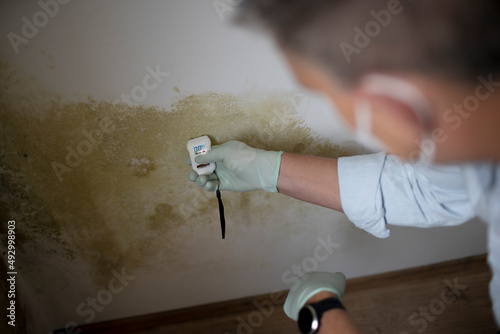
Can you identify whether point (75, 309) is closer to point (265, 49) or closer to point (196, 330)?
point (196, 330)

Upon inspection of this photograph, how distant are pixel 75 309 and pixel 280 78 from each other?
1239 millimetres

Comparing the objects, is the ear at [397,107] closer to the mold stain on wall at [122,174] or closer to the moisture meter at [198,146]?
the mold stain on wall at [122,174]

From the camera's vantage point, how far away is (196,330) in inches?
57.1

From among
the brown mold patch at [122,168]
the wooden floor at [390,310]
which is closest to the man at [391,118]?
the brown mold patch at [122,168]

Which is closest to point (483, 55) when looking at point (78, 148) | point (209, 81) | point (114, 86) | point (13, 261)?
point (209, 81)

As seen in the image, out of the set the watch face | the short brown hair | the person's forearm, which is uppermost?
the short brown hair

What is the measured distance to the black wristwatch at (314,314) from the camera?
2.78 feet

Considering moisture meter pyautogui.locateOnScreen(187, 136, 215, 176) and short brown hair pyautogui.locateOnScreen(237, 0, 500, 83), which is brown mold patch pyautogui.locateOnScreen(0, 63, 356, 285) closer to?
moisture meter pyautogui.locateOnScreen(187, 136, 215, 176)

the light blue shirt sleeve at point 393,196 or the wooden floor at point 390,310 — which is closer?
the light blue shirt sleeve at point 393,196

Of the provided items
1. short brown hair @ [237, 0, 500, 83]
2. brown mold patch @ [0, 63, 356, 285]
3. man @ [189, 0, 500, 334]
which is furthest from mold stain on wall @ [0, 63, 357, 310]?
short brown hair @ [237, 0, 500, 83]

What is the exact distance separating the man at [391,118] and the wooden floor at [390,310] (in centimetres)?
57

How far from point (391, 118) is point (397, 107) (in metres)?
0.05

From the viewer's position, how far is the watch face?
85cm

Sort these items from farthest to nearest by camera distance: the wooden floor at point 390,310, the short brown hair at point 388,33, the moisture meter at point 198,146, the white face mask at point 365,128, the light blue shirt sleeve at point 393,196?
the wooden floor at point 390,310, the moisture meter at point 198,146, the light blue shirt sleeve at point 393,196, the white face mask at point 365,128, the short brown hair at point 388,33
